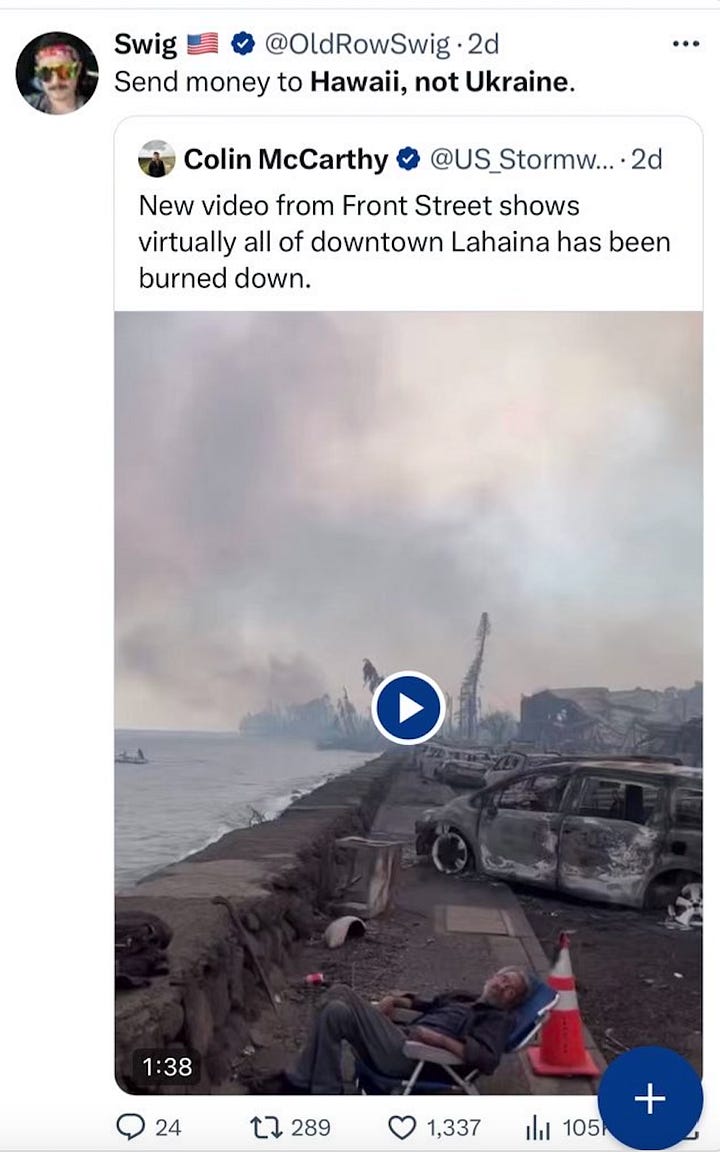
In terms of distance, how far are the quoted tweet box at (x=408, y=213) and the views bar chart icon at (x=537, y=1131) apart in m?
2.36

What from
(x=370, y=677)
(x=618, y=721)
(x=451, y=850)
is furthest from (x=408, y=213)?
(x=451, y=850)

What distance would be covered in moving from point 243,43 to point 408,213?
0.69 metres

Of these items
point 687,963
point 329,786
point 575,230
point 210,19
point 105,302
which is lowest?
point 687,963

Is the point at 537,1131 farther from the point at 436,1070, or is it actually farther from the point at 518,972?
the point at 518,972

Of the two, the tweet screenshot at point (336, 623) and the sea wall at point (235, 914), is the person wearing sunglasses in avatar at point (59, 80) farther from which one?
the sea wall at point (235, 914)

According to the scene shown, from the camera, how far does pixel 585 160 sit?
2609 mm

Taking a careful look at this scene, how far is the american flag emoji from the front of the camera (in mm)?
2613

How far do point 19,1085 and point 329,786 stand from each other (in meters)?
1.23

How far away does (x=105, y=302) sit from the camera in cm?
263

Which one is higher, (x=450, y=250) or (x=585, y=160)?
(x=585, y=160)

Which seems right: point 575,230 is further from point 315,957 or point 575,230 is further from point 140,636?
point 315,957

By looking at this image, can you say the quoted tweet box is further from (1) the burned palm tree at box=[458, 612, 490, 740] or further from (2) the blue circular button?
(2) the blue circular button

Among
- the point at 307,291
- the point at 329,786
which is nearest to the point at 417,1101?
the point at 329,786

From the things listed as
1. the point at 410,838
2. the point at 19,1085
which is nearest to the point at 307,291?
the point at 410,838
